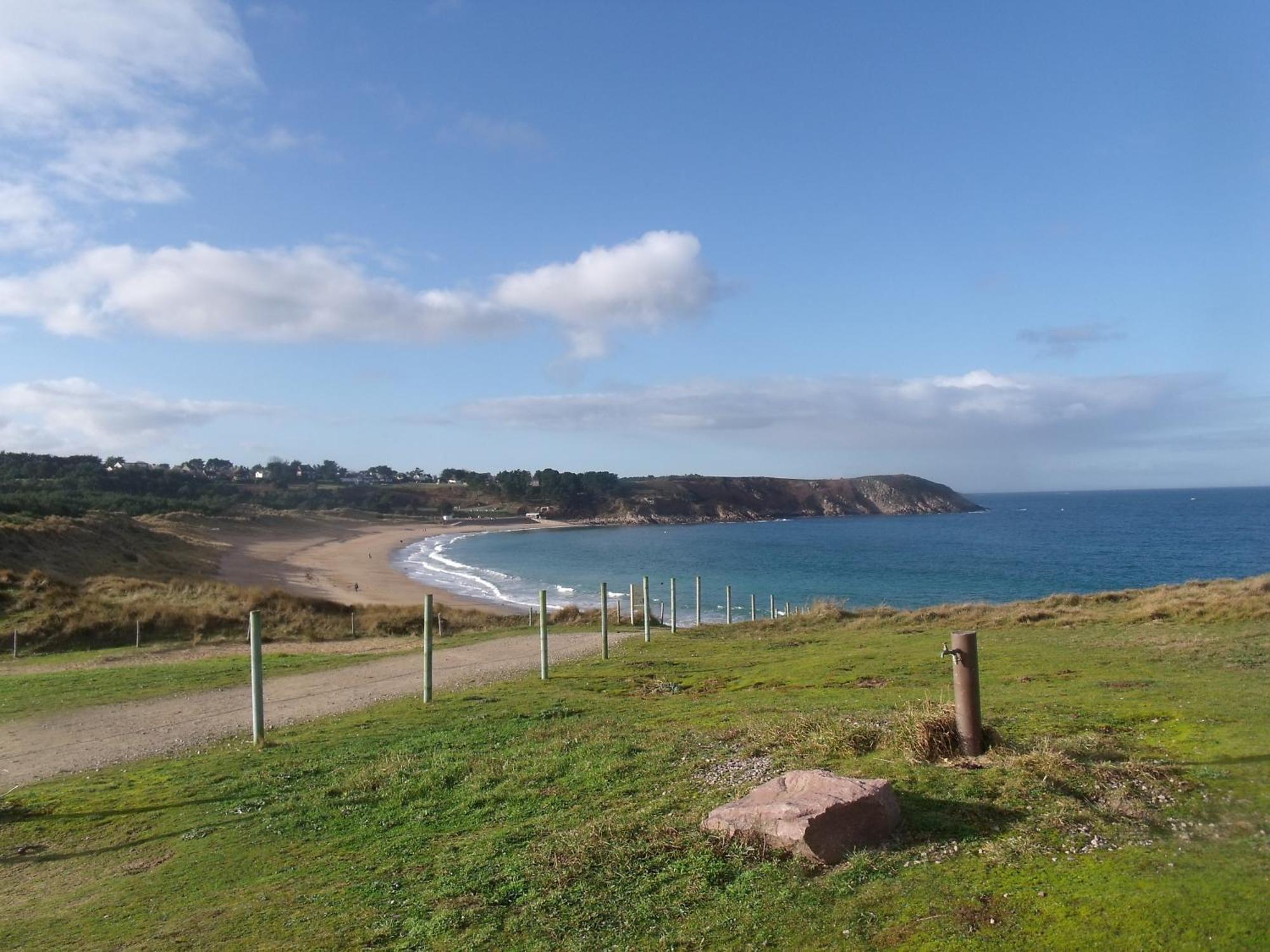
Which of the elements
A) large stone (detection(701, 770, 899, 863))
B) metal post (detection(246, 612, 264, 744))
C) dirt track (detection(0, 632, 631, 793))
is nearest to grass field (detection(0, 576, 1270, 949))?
large stone (detection(701, 770, 899, 863))

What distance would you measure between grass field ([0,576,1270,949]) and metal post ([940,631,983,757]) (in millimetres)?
210

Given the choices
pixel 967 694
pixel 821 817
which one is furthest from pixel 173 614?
pixel 821 817

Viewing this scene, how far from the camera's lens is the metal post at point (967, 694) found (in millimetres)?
6941

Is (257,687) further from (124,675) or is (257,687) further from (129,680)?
(124,675)

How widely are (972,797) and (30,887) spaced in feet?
26.1

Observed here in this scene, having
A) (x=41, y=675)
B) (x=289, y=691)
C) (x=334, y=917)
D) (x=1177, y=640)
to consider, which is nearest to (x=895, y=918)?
(x=334, y=917)

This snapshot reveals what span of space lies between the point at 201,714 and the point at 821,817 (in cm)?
1314

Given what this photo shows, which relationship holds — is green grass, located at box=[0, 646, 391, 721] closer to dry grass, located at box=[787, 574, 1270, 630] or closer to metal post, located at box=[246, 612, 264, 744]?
metal post, located at box=[246, 612, 264, 744]

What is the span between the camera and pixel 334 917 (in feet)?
19.2

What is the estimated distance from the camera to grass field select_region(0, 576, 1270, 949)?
4.79 metres

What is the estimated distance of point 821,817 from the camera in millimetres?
5559

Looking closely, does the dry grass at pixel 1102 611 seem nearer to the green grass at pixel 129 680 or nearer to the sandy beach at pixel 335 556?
the green grass at pixel 129 680

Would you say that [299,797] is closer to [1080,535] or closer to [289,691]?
[289,691]

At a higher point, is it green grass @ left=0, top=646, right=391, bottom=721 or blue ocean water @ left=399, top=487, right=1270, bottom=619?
green grass @ left=0, top=646, right=391, bottom=721
